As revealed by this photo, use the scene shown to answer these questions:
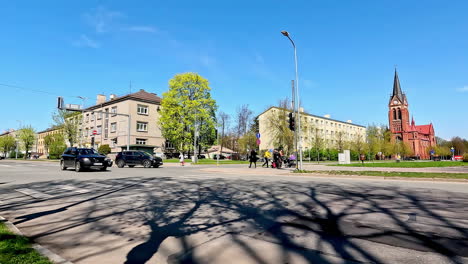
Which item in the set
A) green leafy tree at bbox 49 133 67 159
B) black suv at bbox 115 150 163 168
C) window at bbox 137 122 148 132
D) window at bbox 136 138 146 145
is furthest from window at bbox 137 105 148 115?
black suv at bbox 115 150 163 168

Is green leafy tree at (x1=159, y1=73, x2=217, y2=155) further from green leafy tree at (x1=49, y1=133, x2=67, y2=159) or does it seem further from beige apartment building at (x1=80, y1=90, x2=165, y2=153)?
green leafy tree at (x1=49, y1=133, x2=67, y2=159)

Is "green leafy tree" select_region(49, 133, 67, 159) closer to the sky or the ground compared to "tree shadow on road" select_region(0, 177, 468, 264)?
closer to the sky

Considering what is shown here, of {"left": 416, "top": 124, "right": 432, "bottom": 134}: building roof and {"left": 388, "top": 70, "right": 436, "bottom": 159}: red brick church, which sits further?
{"left": 416, "top": 124, "right": 432, "bottom": 134}: building roof

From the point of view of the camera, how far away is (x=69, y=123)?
51.0m

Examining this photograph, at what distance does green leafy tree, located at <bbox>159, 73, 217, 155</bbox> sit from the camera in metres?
42.7

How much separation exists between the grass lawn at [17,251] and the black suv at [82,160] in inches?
601

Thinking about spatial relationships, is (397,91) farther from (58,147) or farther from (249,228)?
(249,228)

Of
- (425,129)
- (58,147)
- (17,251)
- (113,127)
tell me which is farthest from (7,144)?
(425,129)

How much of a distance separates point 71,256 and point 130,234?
37.0 inches

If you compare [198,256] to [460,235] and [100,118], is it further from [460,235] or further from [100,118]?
[100,118]

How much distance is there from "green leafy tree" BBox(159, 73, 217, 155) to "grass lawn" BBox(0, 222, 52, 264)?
3813cm

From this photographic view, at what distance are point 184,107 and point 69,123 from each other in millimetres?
25185

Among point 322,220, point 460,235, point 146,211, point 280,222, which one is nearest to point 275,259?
point 280,222

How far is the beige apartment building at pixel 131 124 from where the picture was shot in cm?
4772
